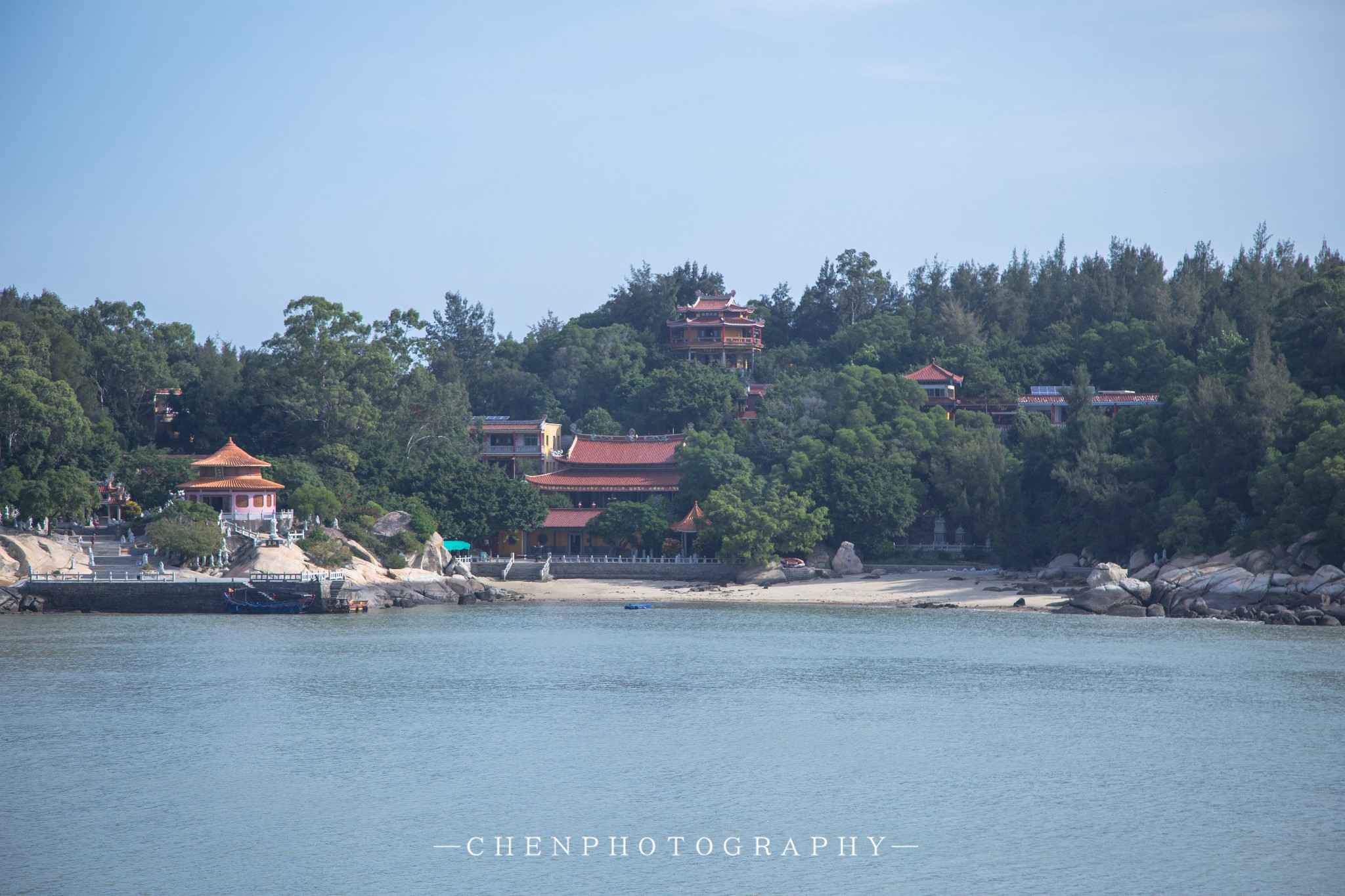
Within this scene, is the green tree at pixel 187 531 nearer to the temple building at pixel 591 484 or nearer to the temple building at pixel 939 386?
the temple building at pixel 591 484

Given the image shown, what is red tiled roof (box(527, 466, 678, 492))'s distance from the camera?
5569 cm

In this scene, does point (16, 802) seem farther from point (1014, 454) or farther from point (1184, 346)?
point (1184, 346)

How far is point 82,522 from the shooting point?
45.9 m

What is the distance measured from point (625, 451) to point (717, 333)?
20310 mm

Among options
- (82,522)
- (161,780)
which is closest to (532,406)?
(82,522)

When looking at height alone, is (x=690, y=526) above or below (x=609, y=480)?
below

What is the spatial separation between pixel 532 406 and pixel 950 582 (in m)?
32.5

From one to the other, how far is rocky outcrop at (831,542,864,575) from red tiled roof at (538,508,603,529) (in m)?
10.5

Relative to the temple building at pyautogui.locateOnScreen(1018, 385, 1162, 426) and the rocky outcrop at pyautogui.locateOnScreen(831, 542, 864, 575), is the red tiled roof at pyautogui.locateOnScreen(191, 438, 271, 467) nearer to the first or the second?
the rocky outcrop at pyautogui.locateOnScreen(831, 542, 864, 575)

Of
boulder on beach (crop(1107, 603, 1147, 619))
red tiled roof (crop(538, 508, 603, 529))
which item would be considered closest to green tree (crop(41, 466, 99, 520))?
red tiled roof (crop(538, 508, 603, 529))

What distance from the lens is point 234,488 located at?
1766 inches

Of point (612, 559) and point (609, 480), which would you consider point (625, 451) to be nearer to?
point (609, 480)

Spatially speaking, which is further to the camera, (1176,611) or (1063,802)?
(1176,611)

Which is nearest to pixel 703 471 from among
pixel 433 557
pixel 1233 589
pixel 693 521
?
pixel 693 521
